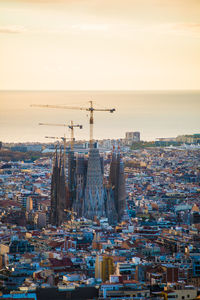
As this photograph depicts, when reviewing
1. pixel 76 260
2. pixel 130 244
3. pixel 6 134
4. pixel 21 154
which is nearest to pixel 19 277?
pixel 76 260

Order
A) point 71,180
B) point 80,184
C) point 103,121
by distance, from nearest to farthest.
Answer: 1. point 80,184
2. point 71,180
3. point 103,121

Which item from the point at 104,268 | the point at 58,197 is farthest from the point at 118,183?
the point at 104,268

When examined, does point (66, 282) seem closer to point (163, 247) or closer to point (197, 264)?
point (197, 264)

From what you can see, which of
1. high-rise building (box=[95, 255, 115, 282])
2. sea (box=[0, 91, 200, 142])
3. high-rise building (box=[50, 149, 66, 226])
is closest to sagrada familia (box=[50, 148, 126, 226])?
high-rise building (box=[50, 149, 66, 226])

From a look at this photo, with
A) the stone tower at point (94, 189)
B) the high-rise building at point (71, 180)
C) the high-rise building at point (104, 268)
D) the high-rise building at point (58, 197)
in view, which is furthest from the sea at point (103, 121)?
the high-rise building at point (104, 268)

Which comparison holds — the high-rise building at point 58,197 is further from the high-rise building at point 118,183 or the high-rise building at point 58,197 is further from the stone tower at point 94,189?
the high-rise building at point 118,183

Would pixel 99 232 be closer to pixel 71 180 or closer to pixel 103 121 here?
pixel 71 180
